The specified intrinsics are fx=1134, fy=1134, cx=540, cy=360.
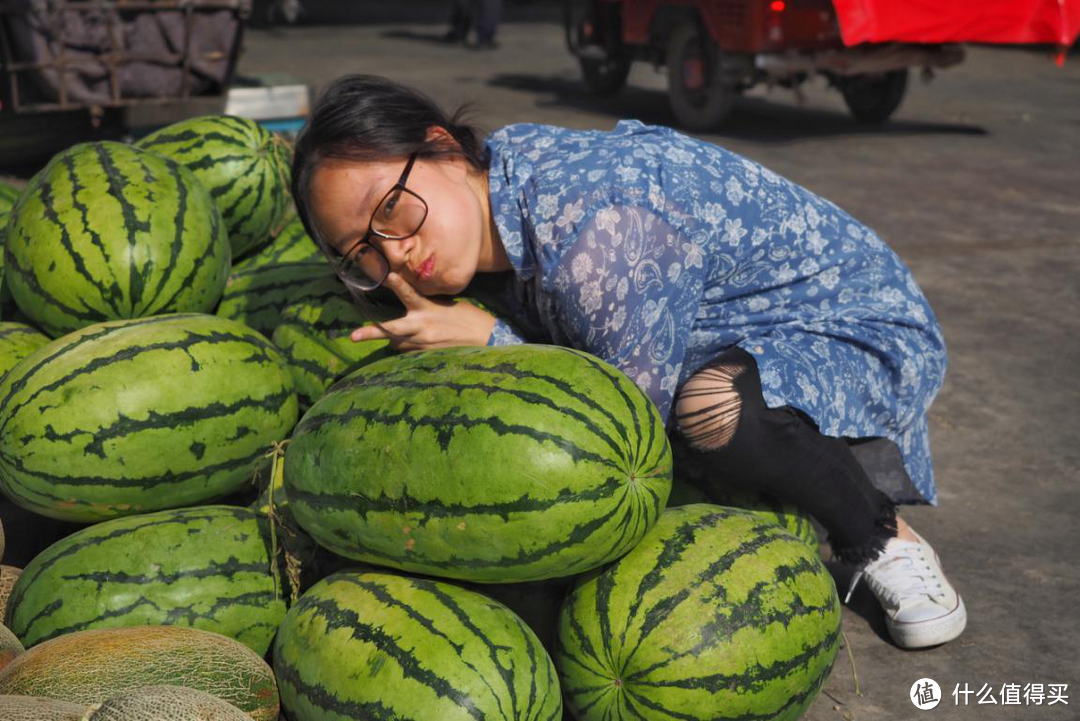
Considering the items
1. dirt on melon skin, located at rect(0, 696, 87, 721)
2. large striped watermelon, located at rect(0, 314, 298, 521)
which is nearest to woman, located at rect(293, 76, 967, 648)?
large striped watermelon, located at rect(0, 314, 298, 521)

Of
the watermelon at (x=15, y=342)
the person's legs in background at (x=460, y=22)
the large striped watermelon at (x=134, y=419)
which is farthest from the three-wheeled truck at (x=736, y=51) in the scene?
the large striped watermelon at (x=134, y=419)

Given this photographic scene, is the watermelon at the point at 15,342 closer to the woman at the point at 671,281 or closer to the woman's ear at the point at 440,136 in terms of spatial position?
the woman at the point at 671,281

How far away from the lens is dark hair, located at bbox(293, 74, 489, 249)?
2.54 metres

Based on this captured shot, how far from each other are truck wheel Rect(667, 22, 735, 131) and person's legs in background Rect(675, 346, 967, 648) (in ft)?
24.6

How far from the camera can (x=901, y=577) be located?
2820 millimetres

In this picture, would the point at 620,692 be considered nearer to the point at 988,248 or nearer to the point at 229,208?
the point at 229,208

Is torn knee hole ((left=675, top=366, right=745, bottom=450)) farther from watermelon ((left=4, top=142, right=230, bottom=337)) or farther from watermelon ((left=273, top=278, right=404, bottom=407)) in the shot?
watermelon ((left=4, top=142, right=230, bottom=337))

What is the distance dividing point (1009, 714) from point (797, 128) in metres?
8.83

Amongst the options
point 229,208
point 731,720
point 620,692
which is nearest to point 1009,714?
point 731,720

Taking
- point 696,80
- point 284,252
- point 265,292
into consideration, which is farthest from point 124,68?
point 696,80

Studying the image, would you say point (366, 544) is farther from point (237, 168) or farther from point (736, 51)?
point (736, 51)

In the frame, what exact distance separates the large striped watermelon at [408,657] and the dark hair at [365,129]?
3.05 ft

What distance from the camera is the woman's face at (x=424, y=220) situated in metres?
2.54

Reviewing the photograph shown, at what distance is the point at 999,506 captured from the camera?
3502 millimetres
